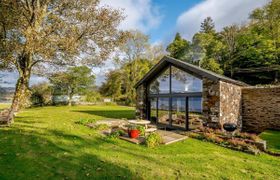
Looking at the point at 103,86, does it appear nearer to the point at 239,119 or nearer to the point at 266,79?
the point at 266,79

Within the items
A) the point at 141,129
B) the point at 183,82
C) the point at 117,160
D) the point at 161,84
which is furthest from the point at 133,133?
the point at 161,84

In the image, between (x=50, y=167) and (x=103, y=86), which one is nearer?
(x=50, y=167)

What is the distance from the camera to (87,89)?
4141 cm

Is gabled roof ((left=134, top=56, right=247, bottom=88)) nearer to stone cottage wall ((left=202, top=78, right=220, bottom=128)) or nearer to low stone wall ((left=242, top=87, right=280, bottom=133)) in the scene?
stone cottage wall ((left=202, top=78, right=220, bottom=128))

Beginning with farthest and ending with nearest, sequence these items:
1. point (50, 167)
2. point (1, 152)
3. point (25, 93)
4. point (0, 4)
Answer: point (25, 93)
point (0, 4)
point (1, 152)
point (50, 167)

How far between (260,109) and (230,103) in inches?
119

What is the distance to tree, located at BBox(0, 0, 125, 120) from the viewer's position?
9445 mm

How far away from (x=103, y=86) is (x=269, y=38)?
3248 centimetres

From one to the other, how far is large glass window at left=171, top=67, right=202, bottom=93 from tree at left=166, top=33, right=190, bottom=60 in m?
28.2

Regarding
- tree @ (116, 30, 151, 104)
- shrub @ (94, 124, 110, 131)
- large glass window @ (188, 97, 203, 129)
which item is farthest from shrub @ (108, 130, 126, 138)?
tree @ (116, 30, 151, 104)

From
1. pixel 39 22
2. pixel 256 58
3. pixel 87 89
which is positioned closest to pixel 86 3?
pixel 39 22

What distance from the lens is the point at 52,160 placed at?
600cm

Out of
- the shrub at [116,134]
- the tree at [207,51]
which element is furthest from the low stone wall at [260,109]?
the tree at [207,51]

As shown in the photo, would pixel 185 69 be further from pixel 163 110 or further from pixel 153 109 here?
pixel 153 109
